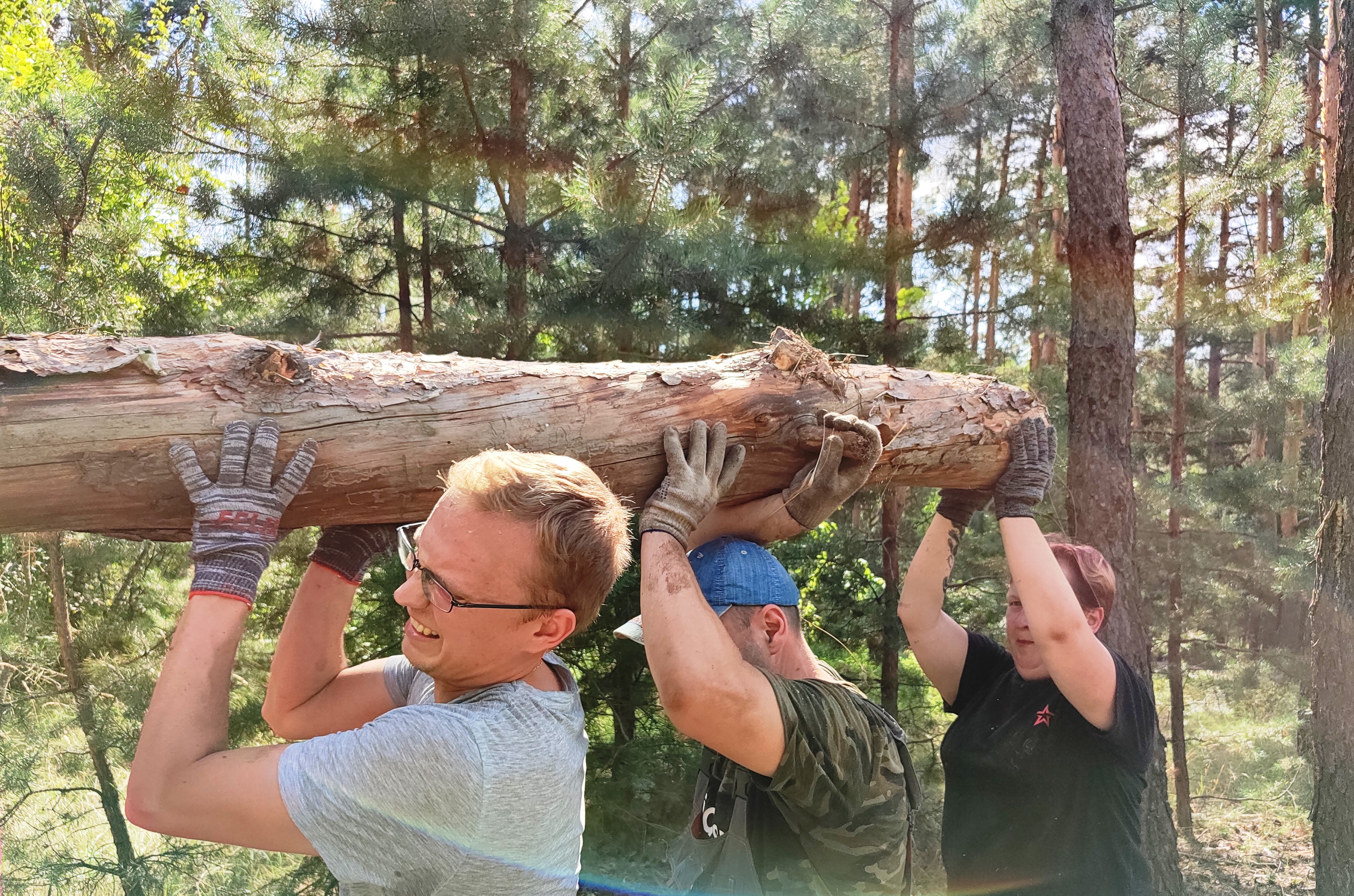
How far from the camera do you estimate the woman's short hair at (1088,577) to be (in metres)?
2.64

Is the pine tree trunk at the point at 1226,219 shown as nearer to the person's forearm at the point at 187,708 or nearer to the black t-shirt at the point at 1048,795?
the black t-shirt at the point at 1048,795

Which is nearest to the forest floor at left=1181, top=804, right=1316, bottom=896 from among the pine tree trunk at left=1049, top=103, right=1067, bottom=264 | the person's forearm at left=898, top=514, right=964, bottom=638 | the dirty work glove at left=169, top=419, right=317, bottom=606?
the pine tree trunk at left=1049, top=103, right=1067, bottom=264

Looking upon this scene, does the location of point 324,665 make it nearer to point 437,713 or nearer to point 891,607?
point 437,713

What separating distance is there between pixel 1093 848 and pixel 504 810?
1.91 m

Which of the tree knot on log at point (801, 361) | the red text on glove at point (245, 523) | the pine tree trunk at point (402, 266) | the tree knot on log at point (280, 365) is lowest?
the red text on glove at point (245, 523)

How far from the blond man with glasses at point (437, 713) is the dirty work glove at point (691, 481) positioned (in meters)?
0.32

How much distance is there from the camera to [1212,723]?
42.3 feet

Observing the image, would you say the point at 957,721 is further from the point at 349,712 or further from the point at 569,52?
the point at 569,52

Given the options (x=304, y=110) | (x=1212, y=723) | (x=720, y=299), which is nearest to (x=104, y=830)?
(x=304, y=110)

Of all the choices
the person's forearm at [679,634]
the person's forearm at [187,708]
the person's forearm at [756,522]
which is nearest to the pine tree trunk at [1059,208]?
the person's forearm at [756,522]

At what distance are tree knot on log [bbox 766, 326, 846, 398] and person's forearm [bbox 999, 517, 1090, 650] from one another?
624 millimetres

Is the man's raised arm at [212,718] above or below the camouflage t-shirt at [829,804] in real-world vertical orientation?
above

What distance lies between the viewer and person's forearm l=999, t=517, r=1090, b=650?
7.44 ft

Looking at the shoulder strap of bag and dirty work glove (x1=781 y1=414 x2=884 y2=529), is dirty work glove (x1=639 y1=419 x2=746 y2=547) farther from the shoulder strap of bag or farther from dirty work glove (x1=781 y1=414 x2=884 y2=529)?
the shoulder strap of bag
